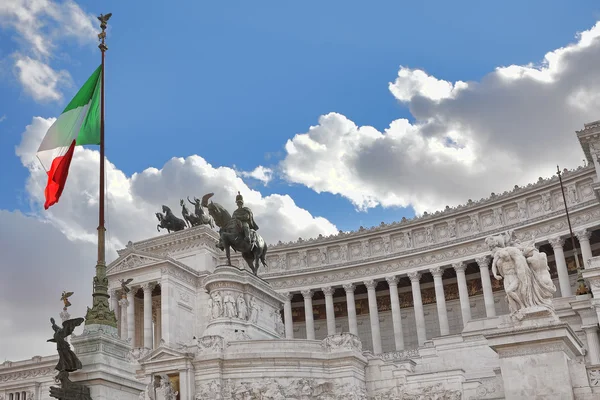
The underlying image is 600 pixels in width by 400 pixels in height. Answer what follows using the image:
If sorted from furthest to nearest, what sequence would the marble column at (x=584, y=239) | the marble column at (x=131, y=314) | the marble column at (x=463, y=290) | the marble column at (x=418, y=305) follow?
the marble column at (x=131, y=314) < the marble column at (x=418, y=305) < the marble column at (x=463, y=290) < the marble column at (x=584, y=239)

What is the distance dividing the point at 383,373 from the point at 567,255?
110 feet

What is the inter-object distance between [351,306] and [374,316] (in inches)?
97.8

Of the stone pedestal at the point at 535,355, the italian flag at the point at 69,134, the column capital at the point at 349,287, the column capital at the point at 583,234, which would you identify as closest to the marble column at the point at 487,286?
the column capital at the point at 583,234

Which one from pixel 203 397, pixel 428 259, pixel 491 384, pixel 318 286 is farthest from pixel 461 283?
pixel 491 384

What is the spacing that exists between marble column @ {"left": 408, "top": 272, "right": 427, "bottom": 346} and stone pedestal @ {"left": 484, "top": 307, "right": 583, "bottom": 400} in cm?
4252

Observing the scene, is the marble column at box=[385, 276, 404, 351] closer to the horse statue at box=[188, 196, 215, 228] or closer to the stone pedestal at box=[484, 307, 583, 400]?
the horse statue at box=[188, 196, 215, 228]

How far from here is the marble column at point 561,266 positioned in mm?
54069

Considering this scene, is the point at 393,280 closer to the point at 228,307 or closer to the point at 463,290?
the point at 463,290

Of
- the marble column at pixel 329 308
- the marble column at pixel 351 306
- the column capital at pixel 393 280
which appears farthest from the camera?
the marble column at pixel 329 308

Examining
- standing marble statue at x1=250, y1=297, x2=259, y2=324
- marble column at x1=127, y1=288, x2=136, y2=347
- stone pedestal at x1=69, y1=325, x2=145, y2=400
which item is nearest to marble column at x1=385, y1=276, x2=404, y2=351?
marble column at x1=127, y1=288, x2=136, y2=347

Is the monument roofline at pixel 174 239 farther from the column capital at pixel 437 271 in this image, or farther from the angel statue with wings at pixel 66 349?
the angel statue with wings at pixel 66 349

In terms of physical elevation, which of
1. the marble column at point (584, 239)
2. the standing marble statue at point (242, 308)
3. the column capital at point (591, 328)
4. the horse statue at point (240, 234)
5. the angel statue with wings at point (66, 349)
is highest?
the marble column at point (584, 239)

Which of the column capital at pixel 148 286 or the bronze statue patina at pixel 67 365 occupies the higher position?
the column capital at pixel 148 286

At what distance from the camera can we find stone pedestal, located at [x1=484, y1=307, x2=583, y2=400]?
17062mm
